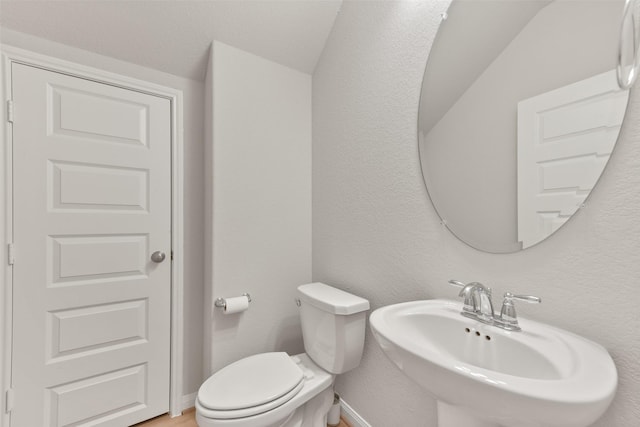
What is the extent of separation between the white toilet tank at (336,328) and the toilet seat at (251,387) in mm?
152

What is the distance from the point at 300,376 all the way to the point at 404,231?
2.67 ft

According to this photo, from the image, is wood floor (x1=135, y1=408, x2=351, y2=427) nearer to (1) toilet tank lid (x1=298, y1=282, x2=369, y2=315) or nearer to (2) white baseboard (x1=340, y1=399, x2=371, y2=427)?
(2) white baseboard (x1=340, y1=399, x2=371, y2=427)

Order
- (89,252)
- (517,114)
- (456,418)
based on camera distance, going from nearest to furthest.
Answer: (456,418) → (517,114) → (89,252)

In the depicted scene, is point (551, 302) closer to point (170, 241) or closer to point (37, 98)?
point (170, 241)

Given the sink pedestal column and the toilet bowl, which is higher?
the sink pedestal column

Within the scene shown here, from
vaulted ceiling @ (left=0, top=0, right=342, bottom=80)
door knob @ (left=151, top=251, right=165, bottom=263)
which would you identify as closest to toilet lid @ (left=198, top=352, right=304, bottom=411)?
door knob @ (left=151, top=251, right=165, bottom=263)

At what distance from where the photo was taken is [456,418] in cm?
81

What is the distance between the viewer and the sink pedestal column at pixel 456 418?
29.8 inches

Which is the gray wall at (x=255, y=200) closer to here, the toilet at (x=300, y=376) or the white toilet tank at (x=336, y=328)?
the toilet at (x=300, y=376)

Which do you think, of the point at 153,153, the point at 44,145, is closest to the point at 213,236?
the point at 153,153

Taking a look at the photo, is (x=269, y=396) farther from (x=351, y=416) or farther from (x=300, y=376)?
(x=351, y=416)

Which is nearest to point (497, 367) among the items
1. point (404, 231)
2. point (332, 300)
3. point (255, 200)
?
point (404, 231)

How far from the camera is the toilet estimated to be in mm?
1097

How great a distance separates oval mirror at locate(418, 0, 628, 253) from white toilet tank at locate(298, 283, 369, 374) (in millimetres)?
→ 603
